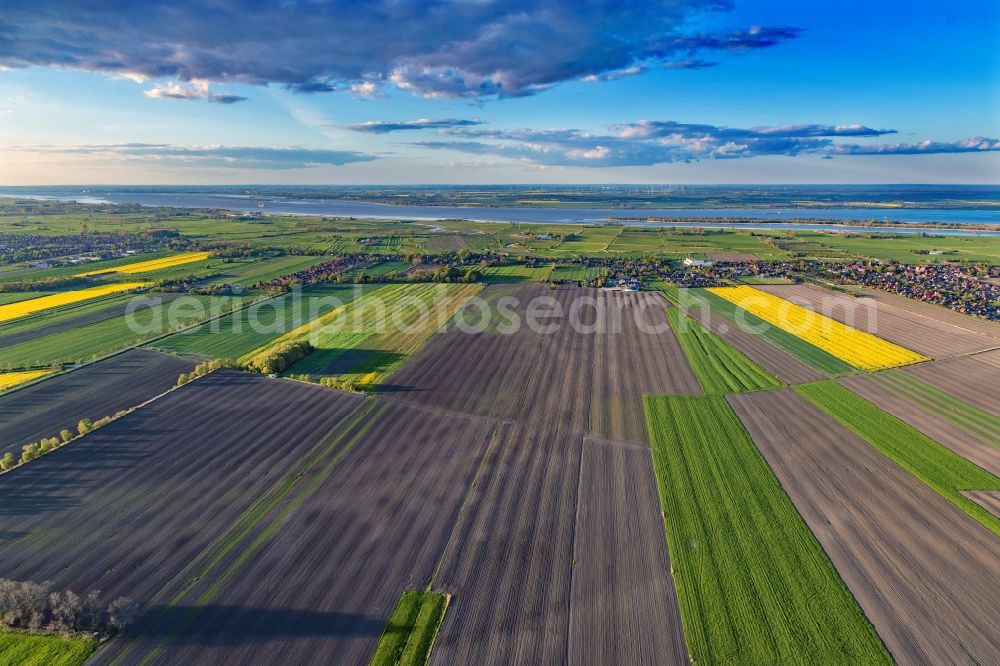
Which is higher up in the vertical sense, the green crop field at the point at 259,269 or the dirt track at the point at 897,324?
the green crop field at the point at 259,269

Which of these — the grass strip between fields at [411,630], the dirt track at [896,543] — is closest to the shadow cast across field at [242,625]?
the grass strip between fields at [411,630]

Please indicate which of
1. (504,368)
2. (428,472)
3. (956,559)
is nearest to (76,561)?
(428,472)

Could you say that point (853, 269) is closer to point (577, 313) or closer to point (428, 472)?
point (577, 313)

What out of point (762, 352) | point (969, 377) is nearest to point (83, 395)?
point (762, 352)

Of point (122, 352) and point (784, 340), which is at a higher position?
point (784, 340)

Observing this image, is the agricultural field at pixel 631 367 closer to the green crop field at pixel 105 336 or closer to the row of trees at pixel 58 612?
the row of trees at pixel 58 612

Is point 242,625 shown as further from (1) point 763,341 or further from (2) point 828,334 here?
(2) point 828,334
